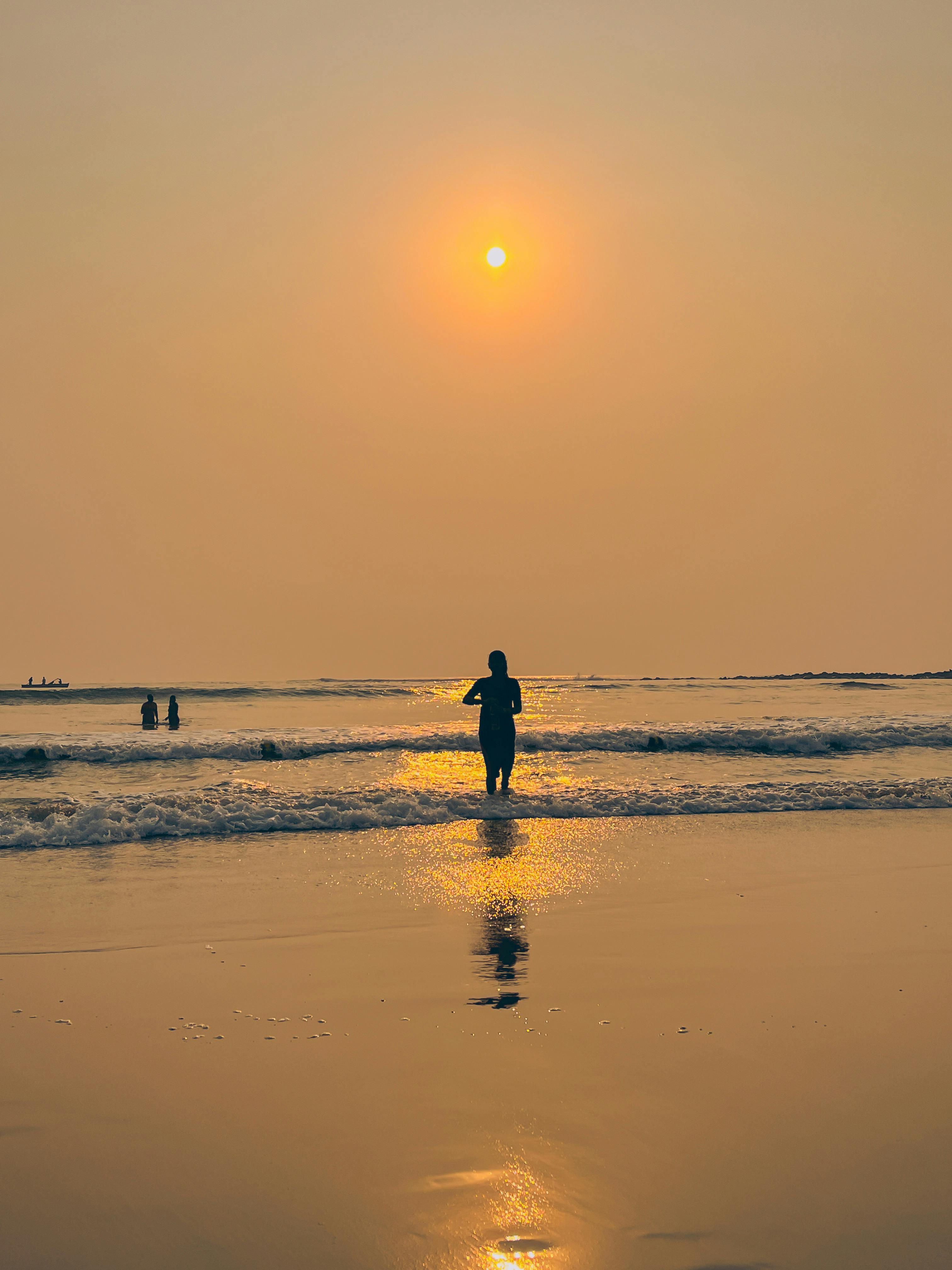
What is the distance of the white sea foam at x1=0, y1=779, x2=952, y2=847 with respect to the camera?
1139 centimetres

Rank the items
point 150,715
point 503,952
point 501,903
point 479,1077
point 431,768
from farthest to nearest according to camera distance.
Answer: point 150,715 → point 431,768 → point 501,903 → point 503,952 → point 479,1077

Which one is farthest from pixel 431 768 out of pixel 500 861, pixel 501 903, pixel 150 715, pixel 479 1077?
pixel 479 1077

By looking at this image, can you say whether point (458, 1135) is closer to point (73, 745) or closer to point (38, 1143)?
point (38, 1143)

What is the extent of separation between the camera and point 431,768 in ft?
62.1

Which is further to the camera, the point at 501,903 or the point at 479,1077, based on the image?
the point at 501,903

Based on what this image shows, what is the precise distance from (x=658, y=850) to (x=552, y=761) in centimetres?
1062

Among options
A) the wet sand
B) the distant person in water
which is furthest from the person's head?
the wet sand

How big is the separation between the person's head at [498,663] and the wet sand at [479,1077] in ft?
20.9

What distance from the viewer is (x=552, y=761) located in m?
20.7

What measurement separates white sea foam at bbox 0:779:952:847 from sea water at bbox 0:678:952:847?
0.10 feet

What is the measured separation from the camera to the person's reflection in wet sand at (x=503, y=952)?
204 inches

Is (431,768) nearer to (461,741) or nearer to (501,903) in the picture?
(461,741)

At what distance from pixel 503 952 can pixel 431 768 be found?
1285 cm

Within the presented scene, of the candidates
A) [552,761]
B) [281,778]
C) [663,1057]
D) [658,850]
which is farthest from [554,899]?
[552,761]
